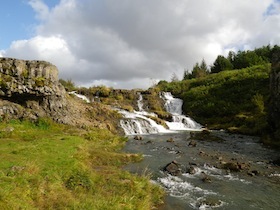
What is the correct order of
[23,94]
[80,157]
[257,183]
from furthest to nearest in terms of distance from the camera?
[23,94]
[80,157]
[257,183]

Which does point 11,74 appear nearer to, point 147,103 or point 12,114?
point 12,114

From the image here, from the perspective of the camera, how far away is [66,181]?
15570 mm

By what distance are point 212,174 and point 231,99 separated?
48242mm

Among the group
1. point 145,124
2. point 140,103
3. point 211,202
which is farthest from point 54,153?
point 140,103

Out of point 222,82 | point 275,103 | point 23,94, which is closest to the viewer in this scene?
point 23,94

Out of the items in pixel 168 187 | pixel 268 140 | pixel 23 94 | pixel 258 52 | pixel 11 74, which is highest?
pixel 258 52

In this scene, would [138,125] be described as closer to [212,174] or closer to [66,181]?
[212,174]

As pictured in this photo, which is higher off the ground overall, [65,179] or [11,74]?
[11,74]

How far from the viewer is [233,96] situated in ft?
223

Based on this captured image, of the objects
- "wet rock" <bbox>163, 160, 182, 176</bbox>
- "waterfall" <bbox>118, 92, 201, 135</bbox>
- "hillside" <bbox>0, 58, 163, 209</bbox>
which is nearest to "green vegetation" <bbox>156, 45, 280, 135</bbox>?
"waterfall" <bbox>118, 92, 201, 135</bbox>

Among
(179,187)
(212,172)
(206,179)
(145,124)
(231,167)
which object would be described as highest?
(145,124)

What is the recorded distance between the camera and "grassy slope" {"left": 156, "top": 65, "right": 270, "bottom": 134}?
170 ft

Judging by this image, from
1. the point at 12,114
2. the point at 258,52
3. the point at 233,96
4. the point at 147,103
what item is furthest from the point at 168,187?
the point at 258,52

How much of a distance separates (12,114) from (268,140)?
99.2ft
